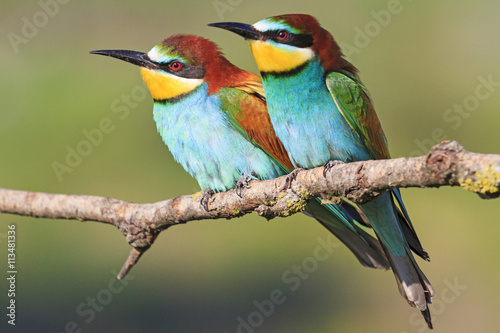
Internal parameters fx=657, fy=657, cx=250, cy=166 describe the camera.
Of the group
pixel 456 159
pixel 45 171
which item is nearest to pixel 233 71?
pixel 456 159

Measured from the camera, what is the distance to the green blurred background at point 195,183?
11.4 feet

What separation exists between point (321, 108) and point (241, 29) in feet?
1.05

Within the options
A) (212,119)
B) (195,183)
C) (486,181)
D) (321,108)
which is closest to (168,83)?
(212,119)

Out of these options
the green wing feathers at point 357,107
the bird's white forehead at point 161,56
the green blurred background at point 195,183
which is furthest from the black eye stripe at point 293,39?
the green blurred background at point 195,183

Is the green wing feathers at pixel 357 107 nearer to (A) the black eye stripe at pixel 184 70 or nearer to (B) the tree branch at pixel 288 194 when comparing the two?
(B) the tree branch at pixel 288 194

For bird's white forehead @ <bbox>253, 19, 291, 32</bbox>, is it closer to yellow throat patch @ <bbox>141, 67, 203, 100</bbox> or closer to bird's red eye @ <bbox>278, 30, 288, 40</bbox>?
bird's red eye @ <bbox>278, 30, 288, 40</bbox>

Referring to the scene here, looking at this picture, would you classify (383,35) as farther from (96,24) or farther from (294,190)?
(294,190)

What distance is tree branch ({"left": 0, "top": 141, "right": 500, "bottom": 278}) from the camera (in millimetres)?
1171

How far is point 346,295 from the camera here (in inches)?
146

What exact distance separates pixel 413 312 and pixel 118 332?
1.54 m

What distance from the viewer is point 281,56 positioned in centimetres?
186

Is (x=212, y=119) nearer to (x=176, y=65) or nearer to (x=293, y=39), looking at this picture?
(x=176, y=65)

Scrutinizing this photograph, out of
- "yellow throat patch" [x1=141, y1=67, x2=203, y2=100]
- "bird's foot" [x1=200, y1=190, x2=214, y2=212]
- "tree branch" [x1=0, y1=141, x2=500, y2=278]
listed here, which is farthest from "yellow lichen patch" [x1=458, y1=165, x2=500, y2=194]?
"yellow throat patch" [x1=141, y1=67, x2=203, y2=100]

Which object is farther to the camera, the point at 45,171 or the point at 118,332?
the point at 45,171
